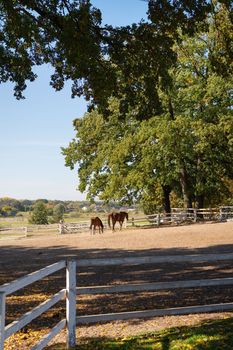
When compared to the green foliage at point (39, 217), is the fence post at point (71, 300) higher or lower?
lower

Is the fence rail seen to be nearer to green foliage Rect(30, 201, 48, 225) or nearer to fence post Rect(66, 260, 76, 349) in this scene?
fence post Rect(66, 260, 76, 349)

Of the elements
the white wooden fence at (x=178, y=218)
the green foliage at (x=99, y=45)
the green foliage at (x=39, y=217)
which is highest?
the green foliage at (x=99, y=45)

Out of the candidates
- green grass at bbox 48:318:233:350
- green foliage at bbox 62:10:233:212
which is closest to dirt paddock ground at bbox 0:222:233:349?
green grass at bbox 48:318:233:350

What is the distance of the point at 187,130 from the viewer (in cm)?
3638

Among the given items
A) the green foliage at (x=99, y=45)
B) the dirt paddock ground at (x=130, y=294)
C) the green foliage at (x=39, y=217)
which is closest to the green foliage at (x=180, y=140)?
the dirt paddock ground at (x=130, y=294)

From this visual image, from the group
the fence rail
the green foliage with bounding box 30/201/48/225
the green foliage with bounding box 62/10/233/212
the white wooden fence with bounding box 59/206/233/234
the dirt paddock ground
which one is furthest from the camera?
the green foliage with bounding box 30/201/48/225

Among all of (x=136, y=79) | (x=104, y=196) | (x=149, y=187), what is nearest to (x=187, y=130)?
(x=149, y=187)

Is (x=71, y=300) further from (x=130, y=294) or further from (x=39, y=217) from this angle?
(x=39, y=217)

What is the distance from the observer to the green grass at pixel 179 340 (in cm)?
577

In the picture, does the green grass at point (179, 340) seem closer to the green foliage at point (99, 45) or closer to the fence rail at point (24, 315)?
the fence rail at point (24, 315)

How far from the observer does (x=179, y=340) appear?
6.01 meters

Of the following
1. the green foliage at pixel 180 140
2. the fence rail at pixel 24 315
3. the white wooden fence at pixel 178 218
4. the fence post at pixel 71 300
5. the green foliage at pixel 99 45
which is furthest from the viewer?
A: the white wooden fence at pixel 178 218

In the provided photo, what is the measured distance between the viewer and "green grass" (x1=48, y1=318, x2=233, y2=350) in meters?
5.77

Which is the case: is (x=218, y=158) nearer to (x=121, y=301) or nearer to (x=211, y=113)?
(x=211, y=113)
